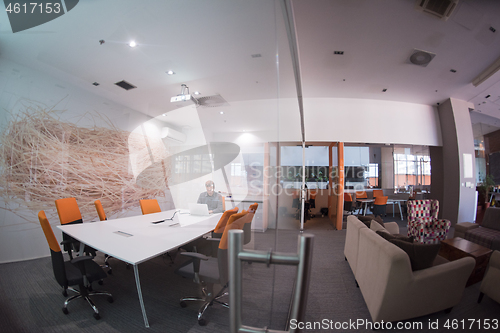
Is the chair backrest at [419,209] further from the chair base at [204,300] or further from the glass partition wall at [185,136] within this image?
the chair base at [204,300]

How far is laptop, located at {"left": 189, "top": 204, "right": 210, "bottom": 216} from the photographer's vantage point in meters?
2.82

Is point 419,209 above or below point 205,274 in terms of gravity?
above

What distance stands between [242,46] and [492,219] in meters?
5.95

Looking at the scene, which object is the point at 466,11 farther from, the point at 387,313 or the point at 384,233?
the point at 387,313

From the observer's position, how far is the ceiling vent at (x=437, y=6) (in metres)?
2.43

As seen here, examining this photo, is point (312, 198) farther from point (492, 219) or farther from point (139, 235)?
point (139, 235)

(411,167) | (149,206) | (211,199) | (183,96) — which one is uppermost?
(183,96)

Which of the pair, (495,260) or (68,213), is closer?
(495,260)

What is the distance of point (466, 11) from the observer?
2.64m

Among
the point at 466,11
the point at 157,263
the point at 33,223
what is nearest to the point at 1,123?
the point at 33,223

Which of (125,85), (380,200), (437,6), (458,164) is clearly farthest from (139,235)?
(458,164)

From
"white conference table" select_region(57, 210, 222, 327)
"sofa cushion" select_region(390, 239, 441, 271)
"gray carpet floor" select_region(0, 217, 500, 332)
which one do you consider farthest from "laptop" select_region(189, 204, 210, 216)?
"sofa cushion" select_region(390, 239, 441, 271)

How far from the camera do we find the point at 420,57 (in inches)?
135

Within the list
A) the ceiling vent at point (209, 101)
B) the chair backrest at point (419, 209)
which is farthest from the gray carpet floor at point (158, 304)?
the chair backrest at point (419, 209)
